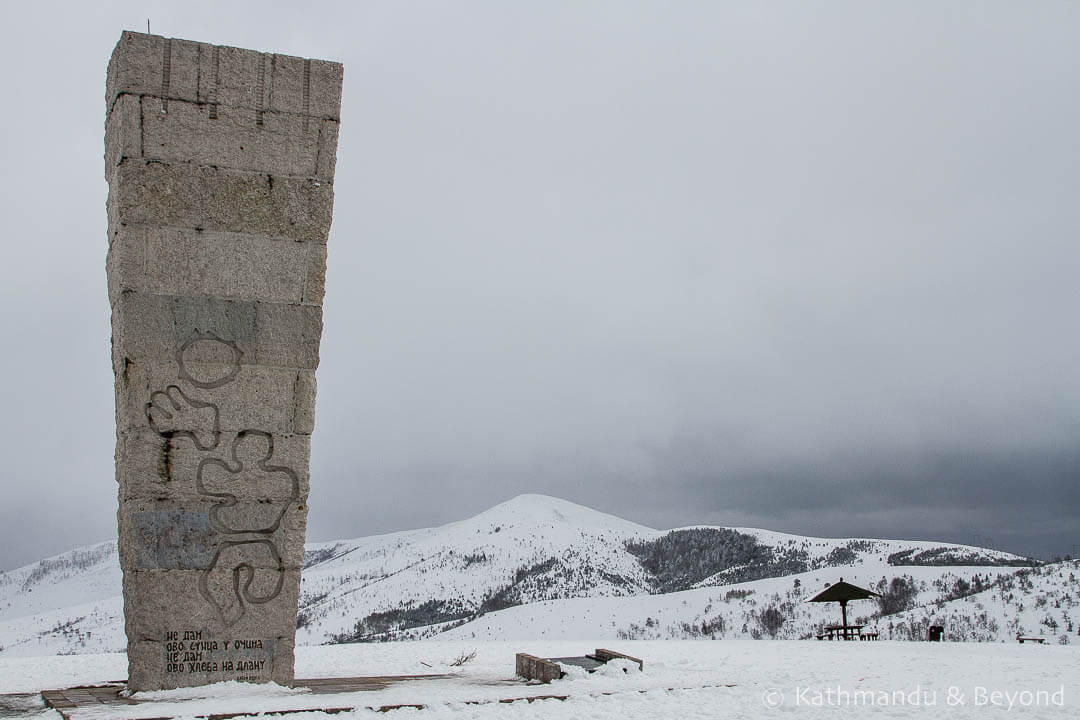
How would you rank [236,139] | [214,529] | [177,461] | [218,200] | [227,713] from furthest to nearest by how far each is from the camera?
[236,139] → [218,200] → [214,529] → [177,461] → [227,713]

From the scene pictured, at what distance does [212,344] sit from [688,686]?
529cm

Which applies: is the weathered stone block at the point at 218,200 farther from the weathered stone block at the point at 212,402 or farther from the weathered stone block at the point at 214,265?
the weathered stone block at the point at 212,402

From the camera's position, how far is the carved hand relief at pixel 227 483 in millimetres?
8516

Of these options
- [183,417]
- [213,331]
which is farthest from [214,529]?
[213,331]

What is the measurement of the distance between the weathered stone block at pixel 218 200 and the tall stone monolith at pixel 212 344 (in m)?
0.01

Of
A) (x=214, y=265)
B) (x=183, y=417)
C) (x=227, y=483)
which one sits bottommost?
(x=227, y=483)

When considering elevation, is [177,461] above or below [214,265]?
below

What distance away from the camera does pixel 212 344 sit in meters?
8.64

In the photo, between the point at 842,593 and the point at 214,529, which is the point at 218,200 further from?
the point at 842,593

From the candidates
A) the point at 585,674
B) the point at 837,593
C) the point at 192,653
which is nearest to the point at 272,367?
the point at 192,653

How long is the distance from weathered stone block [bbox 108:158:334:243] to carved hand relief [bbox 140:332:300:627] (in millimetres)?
1095

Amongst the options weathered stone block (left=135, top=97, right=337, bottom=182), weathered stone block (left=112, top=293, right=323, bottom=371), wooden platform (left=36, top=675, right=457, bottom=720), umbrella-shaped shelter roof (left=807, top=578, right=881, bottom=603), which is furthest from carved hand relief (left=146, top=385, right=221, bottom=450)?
umbrella-shaped shelter roof (left=807, top=578, right=881, bottom=603)

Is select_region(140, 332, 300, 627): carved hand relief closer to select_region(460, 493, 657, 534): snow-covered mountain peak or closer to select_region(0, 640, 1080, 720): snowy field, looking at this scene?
select_region(0, 640, 1080, 720): snowy field

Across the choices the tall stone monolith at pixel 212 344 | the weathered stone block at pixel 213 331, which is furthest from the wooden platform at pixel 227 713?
the weathered stone block at pixel 213 331
